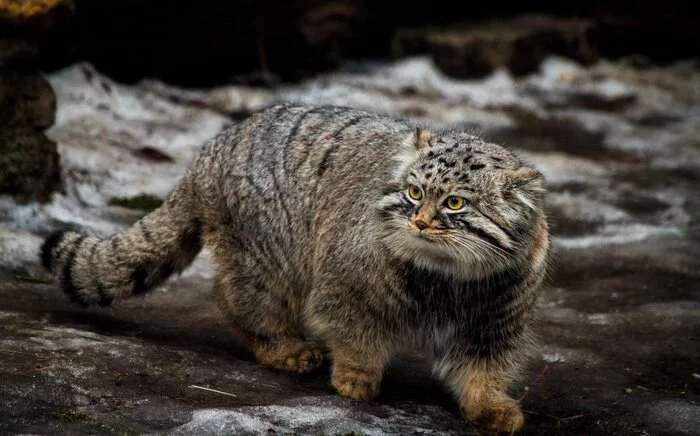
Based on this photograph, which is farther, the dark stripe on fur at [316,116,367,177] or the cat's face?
the dark stripe on fur at [316,116,367,177]

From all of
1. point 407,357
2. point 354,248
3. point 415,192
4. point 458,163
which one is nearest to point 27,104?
point 354,248

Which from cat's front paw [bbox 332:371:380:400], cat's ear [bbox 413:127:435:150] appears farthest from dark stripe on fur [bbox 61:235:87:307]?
cat's ear [bbox 413:127:435:150]

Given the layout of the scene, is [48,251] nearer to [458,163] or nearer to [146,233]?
[146,233]

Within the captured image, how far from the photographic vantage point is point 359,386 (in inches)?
176

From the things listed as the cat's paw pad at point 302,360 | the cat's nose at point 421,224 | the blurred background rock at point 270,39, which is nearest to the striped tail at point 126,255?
the cat's paw pad at point 302,360

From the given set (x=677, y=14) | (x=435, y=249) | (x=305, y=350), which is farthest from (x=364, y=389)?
(x=677, y=14)

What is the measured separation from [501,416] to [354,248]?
99 cm

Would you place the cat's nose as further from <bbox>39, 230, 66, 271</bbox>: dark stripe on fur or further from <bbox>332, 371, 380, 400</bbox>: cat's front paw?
<bbox>39, 230, 66, 271</bbox>: dark stripe on fur

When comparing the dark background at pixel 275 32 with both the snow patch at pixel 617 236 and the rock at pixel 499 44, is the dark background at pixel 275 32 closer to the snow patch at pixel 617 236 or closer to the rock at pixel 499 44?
the rock at pixel 499 44

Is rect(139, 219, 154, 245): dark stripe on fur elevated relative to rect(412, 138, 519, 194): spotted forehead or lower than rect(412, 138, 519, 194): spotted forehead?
lower

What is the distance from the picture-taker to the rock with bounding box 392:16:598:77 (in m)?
10.4

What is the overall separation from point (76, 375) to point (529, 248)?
1.97 metres

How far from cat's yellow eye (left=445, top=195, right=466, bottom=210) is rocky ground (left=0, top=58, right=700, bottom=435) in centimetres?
95

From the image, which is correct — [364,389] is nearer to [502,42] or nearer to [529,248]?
[529,248]
